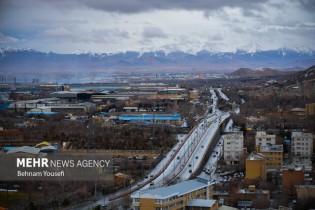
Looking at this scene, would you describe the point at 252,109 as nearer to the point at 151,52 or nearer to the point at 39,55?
the point at 39,55

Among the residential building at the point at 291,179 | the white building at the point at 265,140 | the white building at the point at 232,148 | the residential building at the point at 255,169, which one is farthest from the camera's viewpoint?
the white building at the point at 265,140

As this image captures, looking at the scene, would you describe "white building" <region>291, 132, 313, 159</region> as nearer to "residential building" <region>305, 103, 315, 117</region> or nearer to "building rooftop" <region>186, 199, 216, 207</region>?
"building rooftop" <region>186, 199, 216, 207</region>

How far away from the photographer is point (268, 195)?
19.1 feet

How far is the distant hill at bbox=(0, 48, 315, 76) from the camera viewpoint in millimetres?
42666

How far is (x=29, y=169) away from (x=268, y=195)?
2.60m

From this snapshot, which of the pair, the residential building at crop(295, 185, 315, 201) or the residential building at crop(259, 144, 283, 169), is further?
the residential building at crop(259, 144, 283, 169)

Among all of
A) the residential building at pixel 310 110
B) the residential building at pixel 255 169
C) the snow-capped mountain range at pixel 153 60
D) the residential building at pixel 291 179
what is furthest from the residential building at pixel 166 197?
the snow-capped mountain range at pixel 153 60

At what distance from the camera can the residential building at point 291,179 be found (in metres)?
6.11

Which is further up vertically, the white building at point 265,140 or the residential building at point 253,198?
the white building at point 265,140

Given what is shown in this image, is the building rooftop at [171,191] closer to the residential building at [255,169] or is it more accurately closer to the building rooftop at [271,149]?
the residential building at [255,169]

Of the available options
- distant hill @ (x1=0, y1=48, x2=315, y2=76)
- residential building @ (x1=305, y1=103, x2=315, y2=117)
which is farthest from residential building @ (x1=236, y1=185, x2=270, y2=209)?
distant hill @ (x1=0, y1=48, x2=315, y2=76)

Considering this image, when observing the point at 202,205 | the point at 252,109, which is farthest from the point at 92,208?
the point at 252,109

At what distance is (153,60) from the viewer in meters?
59.8

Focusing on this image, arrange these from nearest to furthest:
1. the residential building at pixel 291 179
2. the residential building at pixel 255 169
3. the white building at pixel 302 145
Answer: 1. the residential building at pixel 291 179
2. the residential building at pixel 255 169
3. the white building at pixel 302 145
